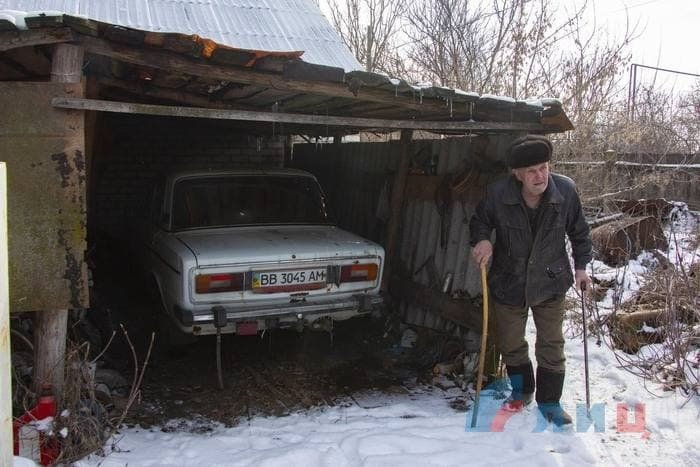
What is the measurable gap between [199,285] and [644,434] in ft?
11.0

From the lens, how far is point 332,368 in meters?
5.20

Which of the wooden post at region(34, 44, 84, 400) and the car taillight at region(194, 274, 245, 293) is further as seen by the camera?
the car taillight at region(194, 274, 245, 293)

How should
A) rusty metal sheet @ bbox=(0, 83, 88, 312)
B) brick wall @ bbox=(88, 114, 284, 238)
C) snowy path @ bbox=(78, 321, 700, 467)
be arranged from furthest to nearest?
brick wall @ bbox=(88, 114, 284, 238)
snowy path @ bbox=(78, 321, 700, 467)
rusty metal sheet @ bbox=(0, 83, 88, 312)

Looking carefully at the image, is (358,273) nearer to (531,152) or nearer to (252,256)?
(252,256)

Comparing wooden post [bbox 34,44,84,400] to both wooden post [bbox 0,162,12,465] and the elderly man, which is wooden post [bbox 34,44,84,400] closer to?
wooden post [bbox 0,162,12,465]

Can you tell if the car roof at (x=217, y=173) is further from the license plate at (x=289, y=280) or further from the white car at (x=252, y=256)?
the license plate at (x=289, y=280)

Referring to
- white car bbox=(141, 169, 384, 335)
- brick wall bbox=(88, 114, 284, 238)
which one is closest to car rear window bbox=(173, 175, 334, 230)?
white car bbox=(141, 169, 384, 335)

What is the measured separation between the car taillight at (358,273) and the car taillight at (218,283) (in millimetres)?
904

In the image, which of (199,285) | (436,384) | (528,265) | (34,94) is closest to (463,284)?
(436,384)

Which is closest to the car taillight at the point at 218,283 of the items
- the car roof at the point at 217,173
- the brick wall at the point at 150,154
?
the car roof at the point at 217,173

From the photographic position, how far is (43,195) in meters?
3.26

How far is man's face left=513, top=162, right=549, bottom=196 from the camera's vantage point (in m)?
3.53

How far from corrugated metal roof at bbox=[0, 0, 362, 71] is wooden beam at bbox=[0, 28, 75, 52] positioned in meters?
3.71

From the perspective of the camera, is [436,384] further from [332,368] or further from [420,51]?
[420,51]
